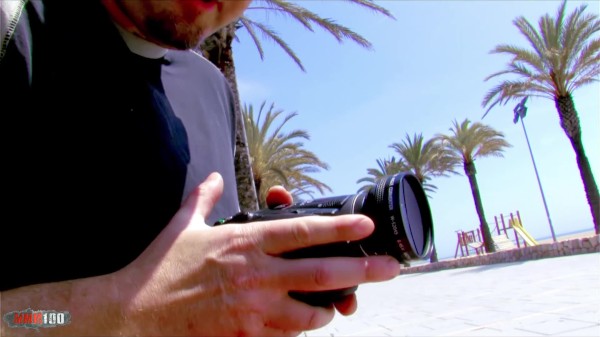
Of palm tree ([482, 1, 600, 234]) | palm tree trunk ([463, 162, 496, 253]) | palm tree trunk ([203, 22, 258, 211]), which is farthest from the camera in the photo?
palm tree trunk ([463, 162, 496, 253])

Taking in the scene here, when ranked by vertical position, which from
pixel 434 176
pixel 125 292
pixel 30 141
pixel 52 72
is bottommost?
pixel 125 292

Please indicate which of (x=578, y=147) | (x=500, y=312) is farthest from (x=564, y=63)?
(x=500, y=312)

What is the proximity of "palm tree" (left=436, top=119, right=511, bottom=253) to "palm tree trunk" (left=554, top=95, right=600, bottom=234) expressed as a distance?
20.3ft

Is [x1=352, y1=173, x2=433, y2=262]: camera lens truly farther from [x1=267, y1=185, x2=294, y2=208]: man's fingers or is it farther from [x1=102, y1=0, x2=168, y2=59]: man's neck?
[x1=102, y1=0, x2=168, y2=59]: man's neck

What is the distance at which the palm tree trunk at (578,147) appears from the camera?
1466 cm

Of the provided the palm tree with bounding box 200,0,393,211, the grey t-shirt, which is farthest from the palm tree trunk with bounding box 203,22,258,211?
the grey t-shirt

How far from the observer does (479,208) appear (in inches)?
872

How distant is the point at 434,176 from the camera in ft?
84.2

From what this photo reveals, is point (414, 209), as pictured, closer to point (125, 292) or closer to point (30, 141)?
point (125, 292)

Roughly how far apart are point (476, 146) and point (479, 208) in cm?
310

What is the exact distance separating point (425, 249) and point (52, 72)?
3.22 ft

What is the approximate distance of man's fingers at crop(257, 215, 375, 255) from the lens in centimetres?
76

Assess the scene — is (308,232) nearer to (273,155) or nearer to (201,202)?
(201,202)

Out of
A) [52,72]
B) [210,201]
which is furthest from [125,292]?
[52,72]
